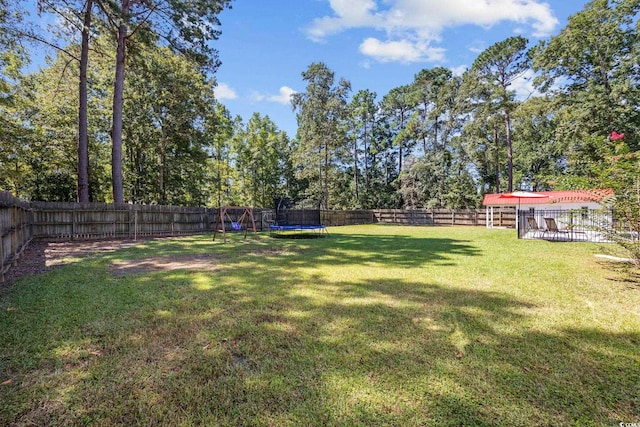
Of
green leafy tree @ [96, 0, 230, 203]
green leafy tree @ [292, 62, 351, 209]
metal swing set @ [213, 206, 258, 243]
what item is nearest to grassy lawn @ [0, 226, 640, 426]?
metal swing set @ [213, 206, 258, 243]

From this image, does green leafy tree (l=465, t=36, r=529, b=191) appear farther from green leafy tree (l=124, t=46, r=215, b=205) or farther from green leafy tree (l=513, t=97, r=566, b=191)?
green leafy tree (l=124, t=46, r=215, b=205)


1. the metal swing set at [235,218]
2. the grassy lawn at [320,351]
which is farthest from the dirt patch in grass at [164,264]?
the metal swing set at [235,218]

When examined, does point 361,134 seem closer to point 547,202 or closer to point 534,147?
point 534,147

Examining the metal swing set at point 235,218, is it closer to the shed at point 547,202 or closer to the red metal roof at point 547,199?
the red metal roof at point 547,199

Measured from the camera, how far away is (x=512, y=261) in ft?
18.7

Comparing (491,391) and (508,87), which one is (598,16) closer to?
(508,87)

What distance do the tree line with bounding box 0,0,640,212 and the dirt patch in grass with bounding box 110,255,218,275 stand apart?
6804mm

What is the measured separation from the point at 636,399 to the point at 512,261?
4.58 m

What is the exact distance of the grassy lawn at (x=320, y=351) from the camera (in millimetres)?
1527

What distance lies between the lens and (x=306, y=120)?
859 inches

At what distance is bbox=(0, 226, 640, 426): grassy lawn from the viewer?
1527mm

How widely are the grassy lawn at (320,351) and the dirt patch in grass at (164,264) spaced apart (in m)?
0.72

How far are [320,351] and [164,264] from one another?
14.5ft

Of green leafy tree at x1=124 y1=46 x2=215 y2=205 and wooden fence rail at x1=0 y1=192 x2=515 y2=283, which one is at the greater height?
green leafy tree at x1=124 y1=46 x2=215 y2=205
